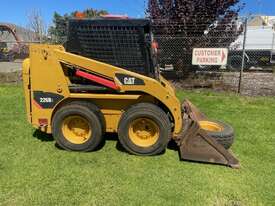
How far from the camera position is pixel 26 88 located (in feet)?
17.0

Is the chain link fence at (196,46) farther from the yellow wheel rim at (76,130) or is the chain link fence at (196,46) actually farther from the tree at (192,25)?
the yellow wheel rim at (76,130)

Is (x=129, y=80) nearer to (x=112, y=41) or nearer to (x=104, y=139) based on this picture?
(x=112, y=41)

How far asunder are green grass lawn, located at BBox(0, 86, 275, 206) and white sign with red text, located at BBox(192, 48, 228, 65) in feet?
12.1

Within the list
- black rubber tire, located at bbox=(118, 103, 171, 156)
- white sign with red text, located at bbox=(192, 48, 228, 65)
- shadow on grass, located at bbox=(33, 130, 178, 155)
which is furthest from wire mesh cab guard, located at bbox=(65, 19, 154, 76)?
Answer: white sign with red text, located at bbox=(192, 48, 228, 65)

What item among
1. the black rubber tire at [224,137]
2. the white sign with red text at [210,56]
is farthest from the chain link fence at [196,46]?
the black rubber tire at [224,137]

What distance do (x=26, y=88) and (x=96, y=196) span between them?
2.21 m

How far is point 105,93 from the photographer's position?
5.06 meters

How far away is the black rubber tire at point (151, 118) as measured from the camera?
15.8 feet

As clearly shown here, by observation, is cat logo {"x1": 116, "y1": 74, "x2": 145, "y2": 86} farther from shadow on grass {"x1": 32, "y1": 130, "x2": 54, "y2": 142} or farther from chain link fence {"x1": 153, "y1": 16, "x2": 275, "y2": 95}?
chain link fence {"x1": 153, "y1": 16, "x2": 275, "y2": 95}

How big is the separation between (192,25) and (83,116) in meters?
7.02

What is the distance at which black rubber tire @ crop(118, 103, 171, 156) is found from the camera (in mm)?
4809

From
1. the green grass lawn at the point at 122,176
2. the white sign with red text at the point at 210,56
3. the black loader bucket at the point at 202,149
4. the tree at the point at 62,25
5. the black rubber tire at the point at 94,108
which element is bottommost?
the green grass lawn at the point at 122,176

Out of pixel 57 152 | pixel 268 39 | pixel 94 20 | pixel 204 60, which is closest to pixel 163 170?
pixel 57 152

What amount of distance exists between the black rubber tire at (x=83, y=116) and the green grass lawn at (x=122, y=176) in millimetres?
111
